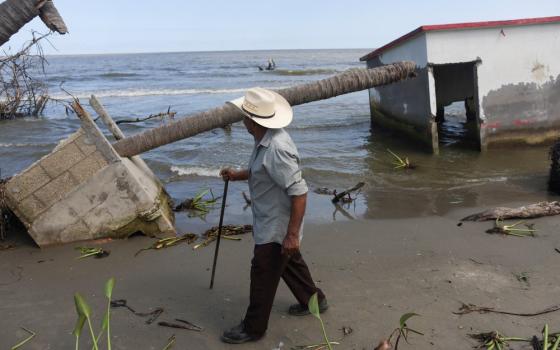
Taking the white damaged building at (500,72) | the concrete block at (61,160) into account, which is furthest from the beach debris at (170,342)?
the white damaged building at (500,72)

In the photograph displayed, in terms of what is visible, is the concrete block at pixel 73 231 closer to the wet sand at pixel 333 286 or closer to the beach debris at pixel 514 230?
the wet sand at pixel 333 286

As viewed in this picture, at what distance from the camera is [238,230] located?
614cm

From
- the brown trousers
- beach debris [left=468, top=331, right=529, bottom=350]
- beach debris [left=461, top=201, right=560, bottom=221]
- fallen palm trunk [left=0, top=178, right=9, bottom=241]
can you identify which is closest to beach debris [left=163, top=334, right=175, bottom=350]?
the brown trousers

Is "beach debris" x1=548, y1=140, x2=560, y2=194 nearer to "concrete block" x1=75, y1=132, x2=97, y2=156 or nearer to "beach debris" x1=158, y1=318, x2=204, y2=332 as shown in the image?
"beach debris" x1=158, y1=318, x2=204, y2=332

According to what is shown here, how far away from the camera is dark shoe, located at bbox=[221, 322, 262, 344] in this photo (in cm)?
366

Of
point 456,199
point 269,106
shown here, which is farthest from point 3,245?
point 456,199

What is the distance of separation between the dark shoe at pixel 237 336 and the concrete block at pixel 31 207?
10.3 ft

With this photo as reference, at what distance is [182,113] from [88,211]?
13.3 meters

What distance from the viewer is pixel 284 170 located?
3.30 metres

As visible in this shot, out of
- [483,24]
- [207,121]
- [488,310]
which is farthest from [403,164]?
[488,310]

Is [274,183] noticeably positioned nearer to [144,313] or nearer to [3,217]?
[144,313]

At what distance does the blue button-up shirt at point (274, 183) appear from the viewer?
3311 millimetres

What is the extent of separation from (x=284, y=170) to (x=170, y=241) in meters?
2.93

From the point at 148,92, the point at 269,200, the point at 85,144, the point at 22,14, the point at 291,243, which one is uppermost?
the point at 22,14
